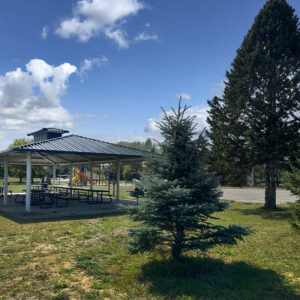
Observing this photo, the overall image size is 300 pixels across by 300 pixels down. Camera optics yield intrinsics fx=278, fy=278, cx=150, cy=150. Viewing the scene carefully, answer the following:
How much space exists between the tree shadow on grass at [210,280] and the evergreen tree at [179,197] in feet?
1.39

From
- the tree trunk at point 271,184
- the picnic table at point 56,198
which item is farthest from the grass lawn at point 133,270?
the picnic table at point 56,198

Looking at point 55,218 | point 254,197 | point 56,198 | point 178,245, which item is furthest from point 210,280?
point 254,197

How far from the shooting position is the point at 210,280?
16.0 feet

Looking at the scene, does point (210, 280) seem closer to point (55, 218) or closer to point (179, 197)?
point (179, 197)

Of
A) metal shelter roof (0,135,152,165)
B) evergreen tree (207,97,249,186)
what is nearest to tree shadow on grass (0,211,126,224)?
metal shelter roof (0,135,152,165)

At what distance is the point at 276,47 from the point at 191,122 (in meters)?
11.1

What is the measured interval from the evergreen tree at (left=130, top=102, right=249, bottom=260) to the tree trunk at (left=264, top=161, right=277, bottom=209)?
10475 mm

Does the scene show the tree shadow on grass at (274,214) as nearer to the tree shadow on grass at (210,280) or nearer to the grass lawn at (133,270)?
the grass lawn at (133,270)

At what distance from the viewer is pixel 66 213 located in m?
13.0

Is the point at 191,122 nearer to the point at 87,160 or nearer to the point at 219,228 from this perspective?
the point at 219,228

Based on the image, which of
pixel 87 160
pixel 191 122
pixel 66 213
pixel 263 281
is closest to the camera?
pixel 263 281

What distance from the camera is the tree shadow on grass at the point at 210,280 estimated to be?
433 centimetres

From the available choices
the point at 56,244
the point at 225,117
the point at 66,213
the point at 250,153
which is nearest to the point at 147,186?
the point at 56,244

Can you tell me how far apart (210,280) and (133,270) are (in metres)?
1.46
